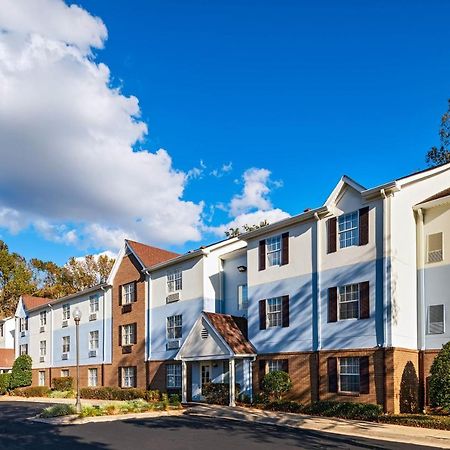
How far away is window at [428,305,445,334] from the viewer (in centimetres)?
2150

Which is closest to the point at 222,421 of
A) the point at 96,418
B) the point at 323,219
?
the point at 96,418

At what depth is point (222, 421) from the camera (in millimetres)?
21141

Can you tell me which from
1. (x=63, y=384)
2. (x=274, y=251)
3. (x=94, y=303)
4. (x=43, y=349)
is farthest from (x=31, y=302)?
(x=274, y=251)

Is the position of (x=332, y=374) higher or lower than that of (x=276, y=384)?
higher

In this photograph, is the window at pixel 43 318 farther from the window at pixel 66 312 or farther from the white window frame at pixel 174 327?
the white window frame at pixel 174 327

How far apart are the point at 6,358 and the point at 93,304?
18138 mm

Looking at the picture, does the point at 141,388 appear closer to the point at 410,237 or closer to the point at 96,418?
the point at 96,418

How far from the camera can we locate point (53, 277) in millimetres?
67375

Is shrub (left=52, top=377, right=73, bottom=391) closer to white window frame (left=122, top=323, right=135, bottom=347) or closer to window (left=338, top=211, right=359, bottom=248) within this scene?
white window frame (left=122, top=323, right=135, bottom=347)

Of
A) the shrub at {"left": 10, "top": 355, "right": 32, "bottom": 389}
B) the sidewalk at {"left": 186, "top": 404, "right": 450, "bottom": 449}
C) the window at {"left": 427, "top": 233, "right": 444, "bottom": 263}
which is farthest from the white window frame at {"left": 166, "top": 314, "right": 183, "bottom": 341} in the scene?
the shrub at {"left": 10, "top": 355, "right": 32, "bottom": 389}

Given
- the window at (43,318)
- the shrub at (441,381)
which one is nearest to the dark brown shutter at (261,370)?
the shrub at (441,381)

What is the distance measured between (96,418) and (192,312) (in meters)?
9.96

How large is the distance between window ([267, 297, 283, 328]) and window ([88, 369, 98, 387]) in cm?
1740

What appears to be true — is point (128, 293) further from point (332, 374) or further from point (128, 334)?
point (332, 374)
